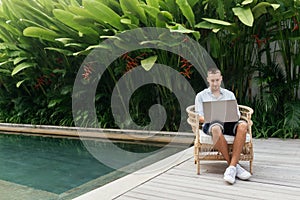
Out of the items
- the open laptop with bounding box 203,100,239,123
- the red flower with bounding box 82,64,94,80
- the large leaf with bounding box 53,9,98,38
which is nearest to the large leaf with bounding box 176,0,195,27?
the large leaf with bounding box 53,9,98,38

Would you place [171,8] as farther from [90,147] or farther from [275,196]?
[275,196]

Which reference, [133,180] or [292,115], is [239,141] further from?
[292,115]

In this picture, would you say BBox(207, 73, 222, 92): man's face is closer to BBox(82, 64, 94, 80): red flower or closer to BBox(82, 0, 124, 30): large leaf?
BBox(82, 0, 124, 30): large leaf

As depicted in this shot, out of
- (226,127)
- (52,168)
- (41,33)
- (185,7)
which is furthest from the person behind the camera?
(41,33)

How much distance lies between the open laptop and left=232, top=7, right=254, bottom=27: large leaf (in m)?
1.14

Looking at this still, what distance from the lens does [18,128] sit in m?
5.16

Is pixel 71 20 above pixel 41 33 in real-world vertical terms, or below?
above

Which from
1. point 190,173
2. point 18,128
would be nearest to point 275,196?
point 190,173

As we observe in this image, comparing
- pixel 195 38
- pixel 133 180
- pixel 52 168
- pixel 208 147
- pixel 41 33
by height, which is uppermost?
pixel 41 33

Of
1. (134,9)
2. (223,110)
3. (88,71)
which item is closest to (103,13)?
(134,9)

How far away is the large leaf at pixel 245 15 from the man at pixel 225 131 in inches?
40.4

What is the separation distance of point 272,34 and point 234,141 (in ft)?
6.59

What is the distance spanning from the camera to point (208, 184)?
191cm

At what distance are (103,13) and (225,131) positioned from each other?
2.09 m
